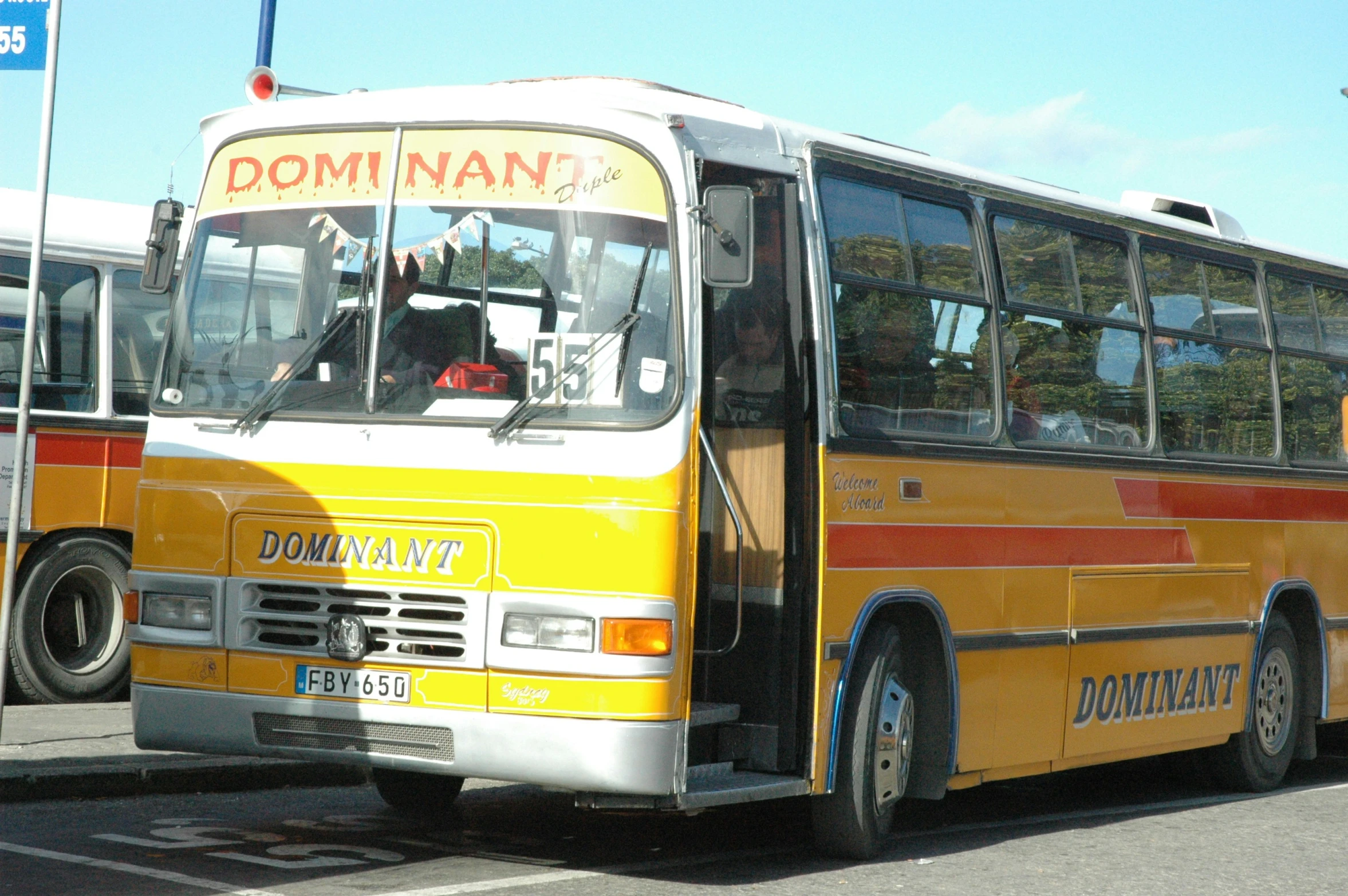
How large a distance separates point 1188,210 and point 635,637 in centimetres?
610

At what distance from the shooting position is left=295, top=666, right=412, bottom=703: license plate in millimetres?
6766

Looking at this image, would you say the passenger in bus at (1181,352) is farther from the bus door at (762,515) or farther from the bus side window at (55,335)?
the bus side window at (55,335)

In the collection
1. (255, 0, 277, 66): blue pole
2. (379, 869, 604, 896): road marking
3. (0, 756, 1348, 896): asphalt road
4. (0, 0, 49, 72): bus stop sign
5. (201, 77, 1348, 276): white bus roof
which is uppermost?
(255, 0, 277, 66): blue pole

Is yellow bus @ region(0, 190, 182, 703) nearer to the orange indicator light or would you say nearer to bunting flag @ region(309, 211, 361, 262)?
bunting flag @ region(309, 211, 361, 262)

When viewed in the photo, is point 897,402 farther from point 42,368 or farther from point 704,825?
point 42,368

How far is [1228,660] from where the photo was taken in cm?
1055

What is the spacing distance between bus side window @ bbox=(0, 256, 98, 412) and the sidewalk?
2255 millimetres

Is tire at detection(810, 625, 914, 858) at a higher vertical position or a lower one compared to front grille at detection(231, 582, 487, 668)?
lower

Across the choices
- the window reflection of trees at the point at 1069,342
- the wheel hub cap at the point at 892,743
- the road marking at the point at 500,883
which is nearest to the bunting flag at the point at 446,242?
the road marking at the point at 500,883

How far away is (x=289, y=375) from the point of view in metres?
7.20

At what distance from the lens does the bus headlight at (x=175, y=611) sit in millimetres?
7125

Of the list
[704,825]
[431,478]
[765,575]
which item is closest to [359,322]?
[431,478]

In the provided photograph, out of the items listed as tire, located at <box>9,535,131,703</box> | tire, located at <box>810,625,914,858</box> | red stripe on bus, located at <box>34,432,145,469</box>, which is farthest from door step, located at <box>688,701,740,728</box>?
tire, located at <box>9,535,131,703</box>

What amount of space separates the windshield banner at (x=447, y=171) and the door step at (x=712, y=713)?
76.9 inches
